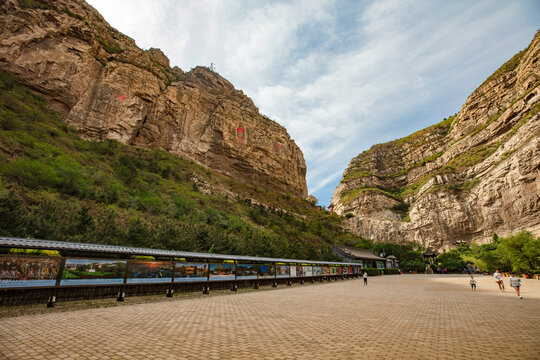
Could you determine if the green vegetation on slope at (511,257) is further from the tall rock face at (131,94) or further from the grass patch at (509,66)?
the grass patch at (509,66)

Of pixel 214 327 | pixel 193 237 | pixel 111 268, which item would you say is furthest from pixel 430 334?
pixel 193 237

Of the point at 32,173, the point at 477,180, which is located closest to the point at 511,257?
the point at 477,180

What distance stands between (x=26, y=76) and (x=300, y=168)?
71.9 metres

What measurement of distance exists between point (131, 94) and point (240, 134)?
90.4ft

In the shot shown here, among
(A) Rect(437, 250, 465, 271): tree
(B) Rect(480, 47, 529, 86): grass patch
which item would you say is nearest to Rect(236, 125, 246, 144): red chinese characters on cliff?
(A) Rect(437, 250, 465, 271): tree

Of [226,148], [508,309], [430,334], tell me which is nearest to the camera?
[430,334]

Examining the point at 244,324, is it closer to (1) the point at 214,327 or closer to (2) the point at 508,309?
(1) the point at 214,327

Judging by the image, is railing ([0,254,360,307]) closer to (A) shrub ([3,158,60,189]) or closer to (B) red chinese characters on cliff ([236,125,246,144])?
(A) shrub ([3,158,60,189])

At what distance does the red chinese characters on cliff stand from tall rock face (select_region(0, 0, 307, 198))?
0.31 metres

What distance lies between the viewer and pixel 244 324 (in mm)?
6996

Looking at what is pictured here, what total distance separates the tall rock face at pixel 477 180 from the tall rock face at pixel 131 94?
33.7 m

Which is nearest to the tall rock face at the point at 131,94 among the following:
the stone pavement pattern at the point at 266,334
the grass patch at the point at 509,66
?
the stone pavement pattern at the point at 266,334

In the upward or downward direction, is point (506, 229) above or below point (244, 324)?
above

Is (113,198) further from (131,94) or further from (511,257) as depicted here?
(511,257)
